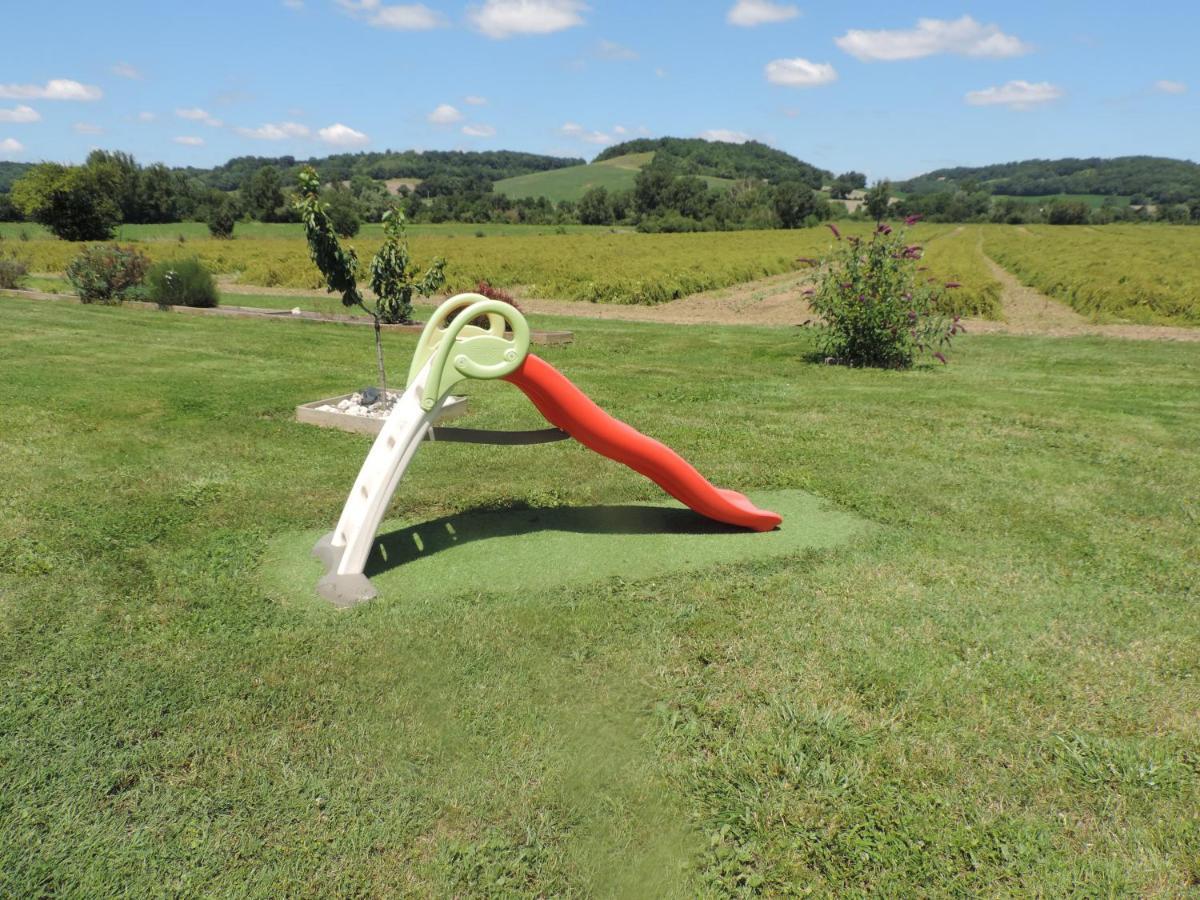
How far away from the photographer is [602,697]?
3.73m

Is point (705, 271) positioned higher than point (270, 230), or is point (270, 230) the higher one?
point (270, 230)

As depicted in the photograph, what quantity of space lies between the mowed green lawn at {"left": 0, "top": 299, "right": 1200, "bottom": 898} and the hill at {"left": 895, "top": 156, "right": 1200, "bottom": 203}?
141 m

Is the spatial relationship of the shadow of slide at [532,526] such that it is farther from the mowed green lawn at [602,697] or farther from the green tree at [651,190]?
the green tree at [651,190]

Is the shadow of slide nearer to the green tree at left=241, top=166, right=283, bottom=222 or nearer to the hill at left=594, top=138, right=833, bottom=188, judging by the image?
the green tree at left=241, top=166, right=283, bottom=222

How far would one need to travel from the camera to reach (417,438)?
4891mm

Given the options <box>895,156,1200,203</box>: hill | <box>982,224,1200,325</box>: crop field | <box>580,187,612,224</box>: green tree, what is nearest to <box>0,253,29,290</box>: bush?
<box>982,224,1200,325</box>: crop field

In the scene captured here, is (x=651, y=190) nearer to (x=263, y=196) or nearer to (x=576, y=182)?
(x=576, y=182)

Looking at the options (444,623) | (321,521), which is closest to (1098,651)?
(444,623)

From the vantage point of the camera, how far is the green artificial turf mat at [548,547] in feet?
16.2

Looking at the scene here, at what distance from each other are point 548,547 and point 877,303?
882 cm

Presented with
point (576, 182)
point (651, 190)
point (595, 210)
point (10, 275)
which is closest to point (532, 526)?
point (10, 275)

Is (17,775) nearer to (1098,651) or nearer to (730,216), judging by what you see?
(1098,651)

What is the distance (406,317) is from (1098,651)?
46.5 feet

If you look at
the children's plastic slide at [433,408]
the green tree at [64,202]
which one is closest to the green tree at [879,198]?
the green tree at [64,202]
